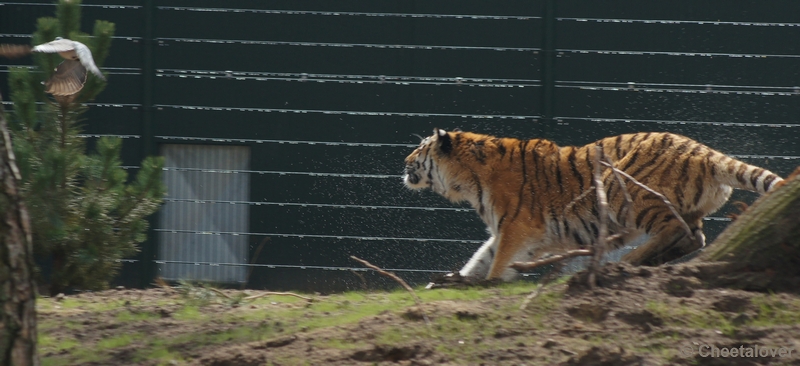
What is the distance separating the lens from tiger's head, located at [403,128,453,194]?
6.41m

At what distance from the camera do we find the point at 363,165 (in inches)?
307

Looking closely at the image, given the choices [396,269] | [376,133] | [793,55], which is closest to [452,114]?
[376,133]

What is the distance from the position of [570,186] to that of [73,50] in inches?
126

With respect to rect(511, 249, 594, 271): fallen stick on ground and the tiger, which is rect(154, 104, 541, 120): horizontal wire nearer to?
the tiger

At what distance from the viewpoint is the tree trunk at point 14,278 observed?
2959 millimetres

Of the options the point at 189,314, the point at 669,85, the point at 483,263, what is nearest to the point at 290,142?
the point at 483,263

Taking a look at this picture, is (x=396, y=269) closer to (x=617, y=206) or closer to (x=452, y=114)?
(x=452, y=114)

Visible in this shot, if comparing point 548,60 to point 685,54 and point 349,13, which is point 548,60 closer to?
point 685,54

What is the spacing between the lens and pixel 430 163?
6.54 meters

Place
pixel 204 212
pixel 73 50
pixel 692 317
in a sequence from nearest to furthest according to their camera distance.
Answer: pixel 692 317
pixel 73 50
pixel 204 212

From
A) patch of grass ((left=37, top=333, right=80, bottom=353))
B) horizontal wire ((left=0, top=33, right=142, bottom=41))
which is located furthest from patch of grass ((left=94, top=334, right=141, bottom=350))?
horizontal wire ((left=0, top=33, right=142, bottom=41))

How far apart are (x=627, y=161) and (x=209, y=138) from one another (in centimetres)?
374

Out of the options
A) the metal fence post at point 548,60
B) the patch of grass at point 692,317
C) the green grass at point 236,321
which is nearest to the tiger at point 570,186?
the green grass at point 236,321

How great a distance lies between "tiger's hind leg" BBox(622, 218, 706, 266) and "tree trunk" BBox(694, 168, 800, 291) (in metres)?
1.77
